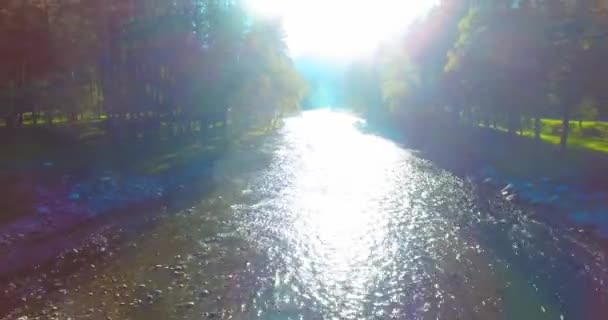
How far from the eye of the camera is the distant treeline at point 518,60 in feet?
Result: 124

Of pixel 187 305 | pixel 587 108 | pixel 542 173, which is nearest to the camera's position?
pixel 187 305

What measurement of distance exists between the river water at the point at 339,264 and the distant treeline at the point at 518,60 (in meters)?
12.9

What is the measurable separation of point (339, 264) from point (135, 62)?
4212 centimetres

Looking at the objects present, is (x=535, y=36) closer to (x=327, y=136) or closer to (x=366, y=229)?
(x=366, y=229)

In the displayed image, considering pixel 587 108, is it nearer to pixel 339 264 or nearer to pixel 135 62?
pixel 339 264

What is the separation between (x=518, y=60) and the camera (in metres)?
44.4

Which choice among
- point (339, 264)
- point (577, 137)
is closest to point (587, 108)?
point (577, 137)

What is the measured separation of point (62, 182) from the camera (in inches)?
1393

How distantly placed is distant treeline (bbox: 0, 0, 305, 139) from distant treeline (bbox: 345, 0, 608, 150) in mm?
27669

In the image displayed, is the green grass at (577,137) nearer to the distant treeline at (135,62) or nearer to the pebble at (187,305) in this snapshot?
the distant treeline at (135,62)

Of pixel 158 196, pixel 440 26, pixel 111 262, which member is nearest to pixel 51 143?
pixel 158 196

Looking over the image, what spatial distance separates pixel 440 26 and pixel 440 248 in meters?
Result: 59.3

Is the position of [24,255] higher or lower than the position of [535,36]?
lower

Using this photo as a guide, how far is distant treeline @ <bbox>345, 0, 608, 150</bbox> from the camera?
37.9 m
